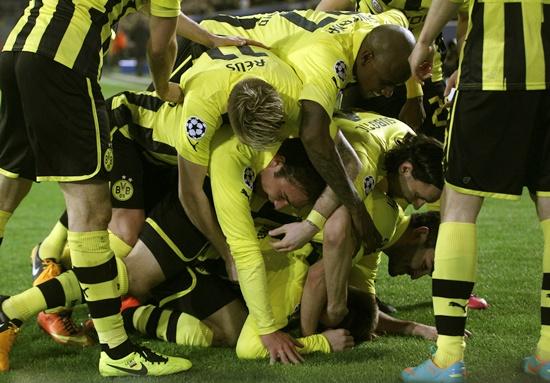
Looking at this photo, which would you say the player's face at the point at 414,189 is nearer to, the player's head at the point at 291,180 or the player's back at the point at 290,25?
the player's head at the point at 291,180

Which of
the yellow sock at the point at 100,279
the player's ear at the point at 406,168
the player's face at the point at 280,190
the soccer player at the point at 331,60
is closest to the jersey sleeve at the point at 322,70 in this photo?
the soccer player at the point at 331,60

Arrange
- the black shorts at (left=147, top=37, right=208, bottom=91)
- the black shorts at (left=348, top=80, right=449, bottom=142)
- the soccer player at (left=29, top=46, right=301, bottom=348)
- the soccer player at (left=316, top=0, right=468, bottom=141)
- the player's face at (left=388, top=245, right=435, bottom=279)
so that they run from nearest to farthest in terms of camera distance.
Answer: the soccer player at (left=29, top=46, right=301, bottom=348) < the player's face at (left=388, top=245, right=435, bottom=279) < the black shorts at (left=147, top=37, right=208, bottom=91) < the soccer player at (left=316, top=0, right=468, bottom=141) < the black shorts at (left=348, top=80, right=449, bottom=142)

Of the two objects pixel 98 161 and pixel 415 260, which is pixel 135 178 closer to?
pixel 98 161

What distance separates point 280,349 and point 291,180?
2.38ft

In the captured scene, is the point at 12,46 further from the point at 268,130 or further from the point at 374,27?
the point at 374,27

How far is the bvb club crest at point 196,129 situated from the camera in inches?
148

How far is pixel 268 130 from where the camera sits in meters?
3.50

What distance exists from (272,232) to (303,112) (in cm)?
56

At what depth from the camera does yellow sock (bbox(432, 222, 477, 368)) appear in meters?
3.18

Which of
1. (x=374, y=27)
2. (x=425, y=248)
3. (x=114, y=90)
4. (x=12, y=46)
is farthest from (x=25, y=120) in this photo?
(x=114, y=90)

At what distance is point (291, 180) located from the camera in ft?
12.3

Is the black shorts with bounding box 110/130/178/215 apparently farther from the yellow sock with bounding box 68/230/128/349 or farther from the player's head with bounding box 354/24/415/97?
the player's head with bounding box 354/24/415/97

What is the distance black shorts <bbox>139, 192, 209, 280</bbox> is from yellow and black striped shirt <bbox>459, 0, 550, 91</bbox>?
62.8 inches

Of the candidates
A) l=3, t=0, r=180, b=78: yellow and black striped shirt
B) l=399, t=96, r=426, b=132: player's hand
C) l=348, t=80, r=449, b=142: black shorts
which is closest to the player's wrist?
l=3, t=0, r=180, b=78: yellow and black striped shirt
